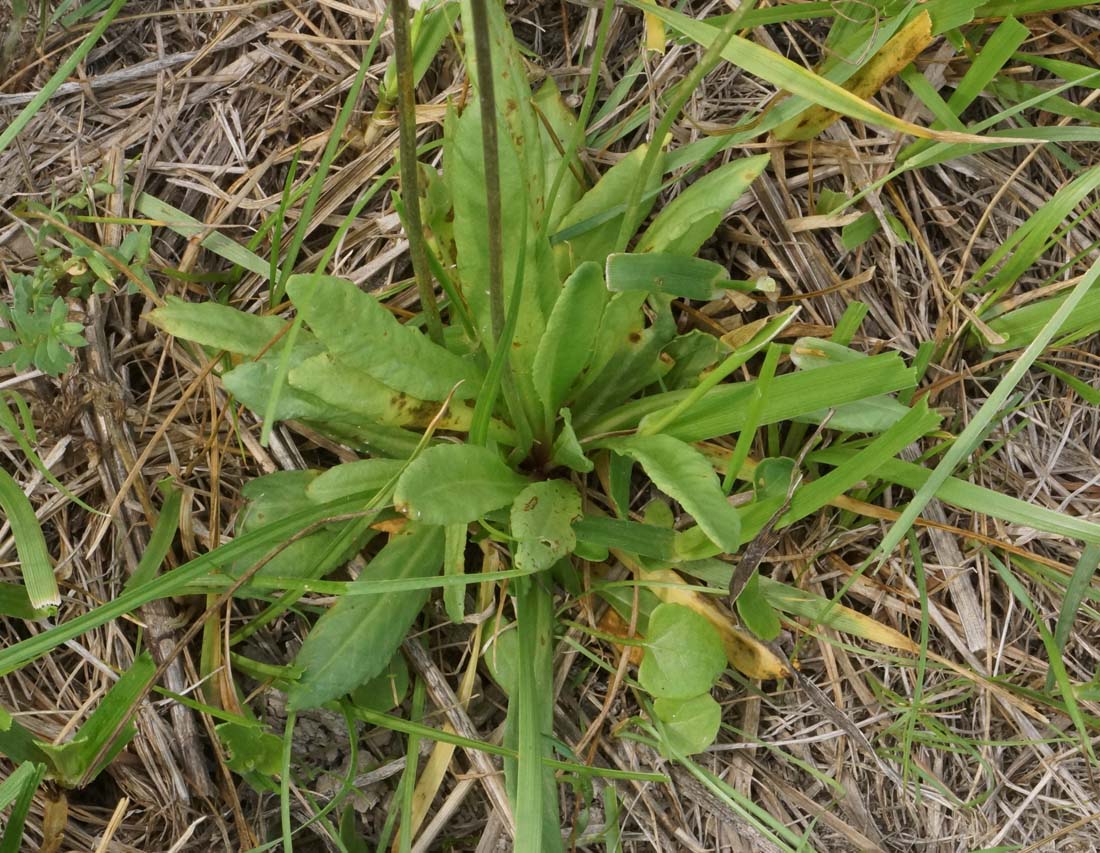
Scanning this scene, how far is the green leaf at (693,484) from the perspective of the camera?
4.09ft

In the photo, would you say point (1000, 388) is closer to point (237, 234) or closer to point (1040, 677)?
point (1040, 677)

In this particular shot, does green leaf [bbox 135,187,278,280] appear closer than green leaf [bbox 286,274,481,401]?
No

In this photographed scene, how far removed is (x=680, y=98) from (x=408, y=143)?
1.01 feet

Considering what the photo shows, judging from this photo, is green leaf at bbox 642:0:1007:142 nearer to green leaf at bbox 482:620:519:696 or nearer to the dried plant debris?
the dried plant debris

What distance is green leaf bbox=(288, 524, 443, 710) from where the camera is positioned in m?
1.44

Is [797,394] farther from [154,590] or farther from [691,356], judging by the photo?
[154,590]

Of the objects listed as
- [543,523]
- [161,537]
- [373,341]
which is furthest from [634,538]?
[161,537]

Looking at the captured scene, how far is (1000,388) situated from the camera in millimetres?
1287

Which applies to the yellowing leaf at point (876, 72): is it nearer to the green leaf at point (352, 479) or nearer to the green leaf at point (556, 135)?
the green leaf at point (556, 135)

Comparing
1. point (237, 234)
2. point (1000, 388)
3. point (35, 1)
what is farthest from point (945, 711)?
point (35, 1)

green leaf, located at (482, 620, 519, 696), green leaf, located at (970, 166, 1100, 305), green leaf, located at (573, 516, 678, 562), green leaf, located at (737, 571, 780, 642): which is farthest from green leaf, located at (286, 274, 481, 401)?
green leaf, located at (970, 166, 1100, 305)

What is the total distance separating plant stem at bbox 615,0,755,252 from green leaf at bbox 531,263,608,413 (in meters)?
0.09

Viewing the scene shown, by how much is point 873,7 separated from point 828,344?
55 cm

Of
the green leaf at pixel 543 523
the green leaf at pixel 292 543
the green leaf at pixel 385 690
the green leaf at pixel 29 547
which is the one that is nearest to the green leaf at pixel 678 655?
the green leaf at pixel 543 523
